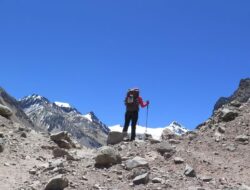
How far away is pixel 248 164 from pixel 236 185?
346cm

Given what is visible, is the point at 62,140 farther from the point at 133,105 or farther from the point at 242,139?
the point at 242,139

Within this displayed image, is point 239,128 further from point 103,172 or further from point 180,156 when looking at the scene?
point 103,172

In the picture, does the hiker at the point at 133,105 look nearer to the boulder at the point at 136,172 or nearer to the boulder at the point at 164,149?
the boulder at the point at 164,149

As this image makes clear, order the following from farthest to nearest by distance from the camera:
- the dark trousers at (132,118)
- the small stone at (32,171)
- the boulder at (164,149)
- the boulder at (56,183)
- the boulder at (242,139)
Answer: the dark trousers at (132,118)
the boulder at (242,139)
the boulder at (164,149)
the small stone at (32,171)
the boulder at (56,183)

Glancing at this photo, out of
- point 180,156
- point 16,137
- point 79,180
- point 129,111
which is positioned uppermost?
point 129,111

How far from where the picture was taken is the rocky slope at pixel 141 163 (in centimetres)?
1700

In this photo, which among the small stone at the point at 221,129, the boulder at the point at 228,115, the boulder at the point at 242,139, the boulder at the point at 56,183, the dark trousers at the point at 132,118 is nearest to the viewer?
the boulder at the point at 56,183

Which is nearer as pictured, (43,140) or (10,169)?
(10,169)

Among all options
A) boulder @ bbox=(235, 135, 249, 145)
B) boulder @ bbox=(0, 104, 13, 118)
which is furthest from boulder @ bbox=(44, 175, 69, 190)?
boulder @ bbox=(0, 104, 13, 118)

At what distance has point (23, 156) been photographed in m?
22.2

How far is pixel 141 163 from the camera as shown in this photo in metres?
18.5

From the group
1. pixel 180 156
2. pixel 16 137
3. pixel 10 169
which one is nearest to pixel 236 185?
pixel 180 156

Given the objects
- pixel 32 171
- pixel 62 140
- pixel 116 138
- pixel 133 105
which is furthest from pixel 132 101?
pixel 32 171

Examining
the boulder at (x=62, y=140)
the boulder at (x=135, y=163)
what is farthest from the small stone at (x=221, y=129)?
the boulder at (x=62, y=140)
